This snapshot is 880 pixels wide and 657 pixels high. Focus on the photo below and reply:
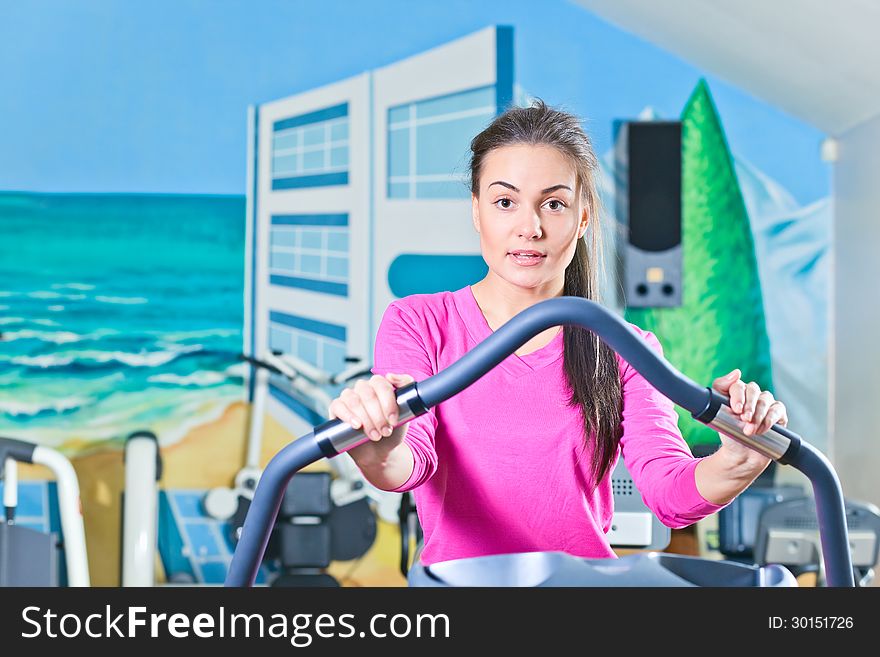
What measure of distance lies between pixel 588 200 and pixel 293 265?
291cm

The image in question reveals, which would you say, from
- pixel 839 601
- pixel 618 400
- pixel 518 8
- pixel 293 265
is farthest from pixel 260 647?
pixel 518 8

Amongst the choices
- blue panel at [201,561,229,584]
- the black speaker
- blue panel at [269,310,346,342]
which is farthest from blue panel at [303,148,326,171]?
blue panel at [201,561,229,584]

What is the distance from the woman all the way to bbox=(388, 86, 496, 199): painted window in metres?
2.66

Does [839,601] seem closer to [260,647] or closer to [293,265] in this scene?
[260,647]

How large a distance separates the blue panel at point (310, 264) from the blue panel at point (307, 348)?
285 mm

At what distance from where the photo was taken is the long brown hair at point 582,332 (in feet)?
4.24

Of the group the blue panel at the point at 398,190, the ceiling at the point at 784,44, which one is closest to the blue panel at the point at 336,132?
the blue panel at the point at 398,190

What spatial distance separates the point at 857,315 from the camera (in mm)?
3791

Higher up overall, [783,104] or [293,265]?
[783,104]

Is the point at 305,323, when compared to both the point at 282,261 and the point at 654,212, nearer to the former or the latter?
the point at 282,261

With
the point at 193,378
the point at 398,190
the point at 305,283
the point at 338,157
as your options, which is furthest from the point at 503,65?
the point at 193,378

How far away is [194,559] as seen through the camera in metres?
3.96

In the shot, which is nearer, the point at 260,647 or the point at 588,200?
the point at 260,647

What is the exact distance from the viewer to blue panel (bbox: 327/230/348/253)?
13.3ft
